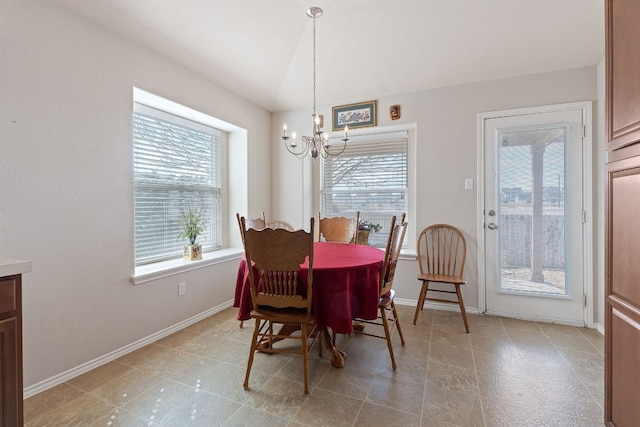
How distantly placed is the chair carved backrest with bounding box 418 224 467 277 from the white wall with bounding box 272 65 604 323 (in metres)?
0.08

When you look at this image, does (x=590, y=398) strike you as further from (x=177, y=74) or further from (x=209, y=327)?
(x=177, y=74)

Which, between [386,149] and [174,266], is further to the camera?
[386,149]

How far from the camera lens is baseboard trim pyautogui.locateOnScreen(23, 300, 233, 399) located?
1729mm

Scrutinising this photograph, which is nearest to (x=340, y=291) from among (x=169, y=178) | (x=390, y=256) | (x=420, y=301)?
(x=390, y=256)

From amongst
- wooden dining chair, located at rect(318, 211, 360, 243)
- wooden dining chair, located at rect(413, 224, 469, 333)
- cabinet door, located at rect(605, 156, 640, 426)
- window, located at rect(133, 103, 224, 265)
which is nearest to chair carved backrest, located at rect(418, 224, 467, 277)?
wooden dining chair, located at rect(413, 224, 469, 333)

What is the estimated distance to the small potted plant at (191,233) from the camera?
2908mm

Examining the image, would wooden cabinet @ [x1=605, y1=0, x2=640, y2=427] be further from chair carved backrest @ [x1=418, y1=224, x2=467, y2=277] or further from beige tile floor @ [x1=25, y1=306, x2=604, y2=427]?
chair carved backrest @ [x1=418, y1=224, x2=467, y2=277]

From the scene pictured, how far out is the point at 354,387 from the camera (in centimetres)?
177

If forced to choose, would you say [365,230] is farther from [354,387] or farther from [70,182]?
[70,182]

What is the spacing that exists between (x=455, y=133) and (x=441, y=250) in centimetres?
127

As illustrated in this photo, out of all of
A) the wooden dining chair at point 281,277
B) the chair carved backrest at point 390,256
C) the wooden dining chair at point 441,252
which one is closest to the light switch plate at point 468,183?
the wooden dining chair at point 441,252

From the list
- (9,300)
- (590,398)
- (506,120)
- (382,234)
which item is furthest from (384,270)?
(506,120)

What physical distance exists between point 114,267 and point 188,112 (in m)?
1.59

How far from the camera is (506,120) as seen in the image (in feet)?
9.42
